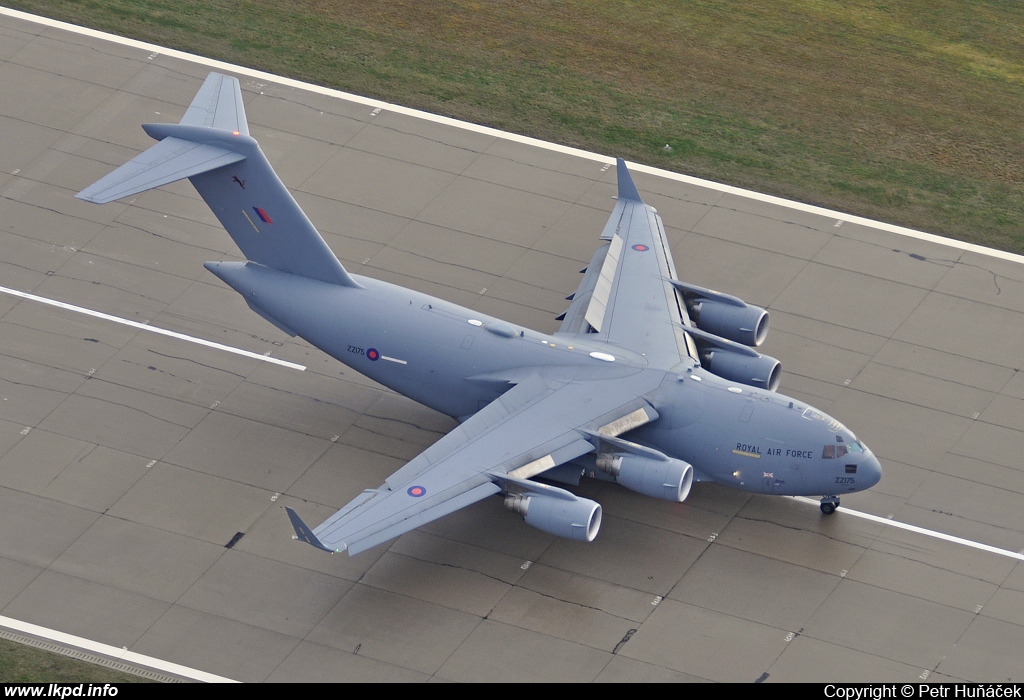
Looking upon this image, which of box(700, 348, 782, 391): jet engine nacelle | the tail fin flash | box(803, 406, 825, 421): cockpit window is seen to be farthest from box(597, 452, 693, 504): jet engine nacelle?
the tail fin flash

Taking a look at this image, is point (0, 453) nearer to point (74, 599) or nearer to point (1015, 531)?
point (74, 599)

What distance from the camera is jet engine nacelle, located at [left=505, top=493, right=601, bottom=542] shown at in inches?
1559

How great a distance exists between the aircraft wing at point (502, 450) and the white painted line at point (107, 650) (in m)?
4.40

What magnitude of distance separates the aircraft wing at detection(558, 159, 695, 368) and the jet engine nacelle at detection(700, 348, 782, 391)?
2.77ft

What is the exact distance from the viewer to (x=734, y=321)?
46125mm

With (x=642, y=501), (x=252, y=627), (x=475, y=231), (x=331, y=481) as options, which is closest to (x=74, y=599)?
(x=252, y=627)

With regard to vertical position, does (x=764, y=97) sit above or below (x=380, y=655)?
above

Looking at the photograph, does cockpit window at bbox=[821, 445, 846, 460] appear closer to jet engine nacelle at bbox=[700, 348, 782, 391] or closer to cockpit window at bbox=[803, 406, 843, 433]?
cockpit window at bbox=[803, 406, 843, 433]

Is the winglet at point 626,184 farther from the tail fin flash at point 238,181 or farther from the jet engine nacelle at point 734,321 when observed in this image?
the tail fin flash at point 238,181

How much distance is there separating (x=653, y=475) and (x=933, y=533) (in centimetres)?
837

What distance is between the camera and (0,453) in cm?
4456

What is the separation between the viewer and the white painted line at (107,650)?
38875mm

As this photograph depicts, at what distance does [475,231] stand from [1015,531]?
19778mm

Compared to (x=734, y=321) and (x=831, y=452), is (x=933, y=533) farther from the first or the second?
(x=734, y=321)
